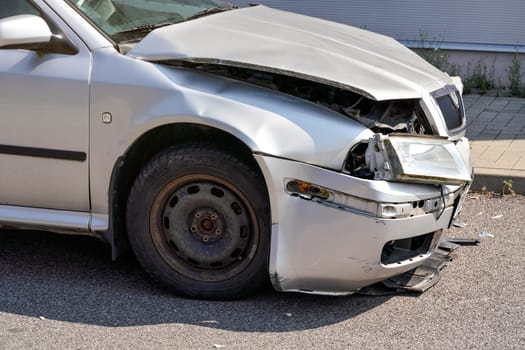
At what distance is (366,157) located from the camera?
13.9ft

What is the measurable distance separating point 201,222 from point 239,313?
50 centimetres

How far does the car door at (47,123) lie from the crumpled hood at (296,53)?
1.16 feet

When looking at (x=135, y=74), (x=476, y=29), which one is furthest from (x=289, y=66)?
(x=476, y=29)

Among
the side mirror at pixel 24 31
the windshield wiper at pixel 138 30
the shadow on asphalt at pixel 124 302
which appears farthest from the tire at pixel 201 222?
the side mirror at pixel 24 31

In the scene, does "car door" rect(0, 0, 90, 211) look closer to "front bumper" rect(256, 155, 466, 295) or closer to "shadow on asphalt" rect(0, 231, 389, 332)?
"shadow on asphalt" rect(0, 231, 389, 332)

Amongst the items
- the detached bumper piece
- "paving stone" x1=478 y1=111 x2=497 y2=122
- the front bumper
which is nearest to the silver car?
the front bumper

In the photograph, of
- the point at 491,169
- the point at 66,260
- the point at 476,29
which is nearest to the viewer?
the point at 66,260

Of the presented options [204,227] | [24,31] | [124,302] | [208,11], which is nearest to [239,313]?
[204,227]

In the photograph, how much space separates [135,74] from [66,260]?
137 centimetres

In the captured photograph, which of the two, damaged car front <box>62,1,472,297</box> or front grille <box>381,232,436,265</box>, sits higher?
damaged car front <box>62,1,472,297</box>

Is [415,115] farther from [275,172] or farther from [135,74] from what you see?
[135,74]

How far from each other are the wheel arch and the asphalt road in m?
0.34

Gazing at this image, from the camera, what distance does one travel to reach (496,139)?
24.5 feet

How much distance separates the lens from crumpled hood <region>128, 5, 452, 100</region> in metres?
4.37
